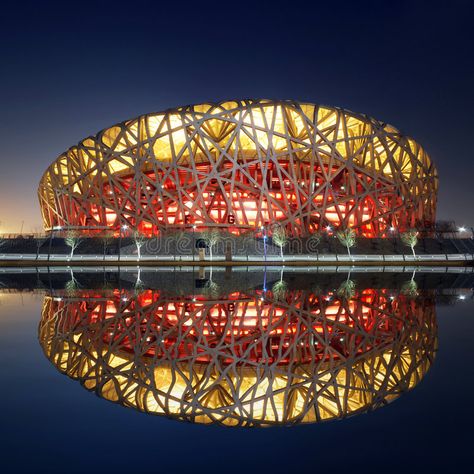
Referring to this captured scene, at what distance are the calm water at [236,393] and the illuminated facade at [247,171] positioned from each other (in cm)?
4637

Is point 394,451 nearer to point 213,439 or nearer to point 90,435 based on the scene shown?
point 213,439

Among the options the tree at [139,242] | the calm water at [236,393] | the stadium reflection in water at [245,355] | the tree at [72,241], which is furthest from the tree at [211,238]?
the calm water at [236,393]

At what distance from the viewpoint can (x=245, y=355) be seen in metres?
6.33

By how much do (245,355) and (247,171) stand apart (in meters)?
50.1

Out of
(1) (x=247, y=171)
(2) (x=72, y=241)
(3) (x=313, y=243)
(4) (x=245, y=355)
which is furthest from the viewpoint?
(1) (x=247, y=171)

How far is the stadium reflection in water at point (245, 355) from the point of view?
4473 millimetres

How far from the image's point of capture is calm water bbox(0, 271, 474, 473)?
131 inches

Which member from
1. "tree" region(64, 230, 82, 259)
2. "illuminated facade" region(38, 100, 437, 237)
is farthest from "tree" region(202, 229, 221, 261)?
"tree" region(64, 230, 82, 259)

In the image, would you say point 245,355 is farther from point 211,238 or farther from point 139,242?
point 139,242

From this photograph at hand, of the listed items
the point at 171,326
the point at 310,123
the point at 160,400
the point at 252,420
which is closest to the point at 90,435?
the point at 160,400

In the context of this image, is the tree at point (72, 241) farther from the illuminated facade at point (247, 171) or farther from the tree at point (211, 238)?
the tree at point (211, 238)

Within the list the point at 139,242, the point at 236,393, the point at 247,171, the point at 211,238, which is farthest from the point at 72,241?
the point at 236,393

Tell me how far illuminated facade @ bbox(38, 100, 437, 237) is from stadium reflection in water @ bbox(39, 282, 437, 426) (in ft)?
146

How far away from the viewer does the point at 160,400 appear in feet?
14.8
